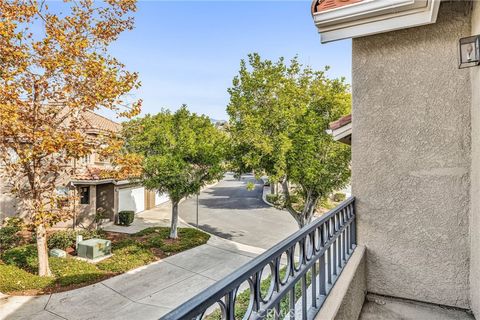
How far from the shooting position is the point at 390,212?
3559mm

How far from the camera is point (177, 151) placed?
47.1 ft

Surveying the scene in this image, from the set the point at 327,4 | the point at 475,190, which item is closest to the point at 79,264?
the point at 327,4

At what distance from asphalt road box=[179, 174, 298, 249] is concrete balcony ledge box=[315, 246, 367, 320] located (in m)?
11.9

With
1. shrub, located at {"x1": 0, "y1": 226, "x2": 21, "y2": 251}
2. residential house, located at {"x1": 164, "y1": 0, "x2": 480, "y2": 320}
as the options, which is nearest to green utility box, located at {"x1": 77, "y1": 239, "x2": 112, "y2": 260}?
shrub, located at {"x1": 0, "y1": 226, "x2": 21, "y2": 251}

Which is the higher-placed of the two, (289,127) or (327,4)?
(327,4)

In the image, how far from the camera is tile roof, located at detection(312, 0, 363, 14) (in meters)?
3.63

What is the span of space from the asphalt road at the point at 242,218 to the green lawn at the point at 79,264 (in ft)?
8.76

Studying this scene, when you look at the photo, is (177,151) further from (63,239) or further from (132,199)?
(132,199)

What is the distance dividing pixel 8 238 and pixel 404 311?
1662 cm

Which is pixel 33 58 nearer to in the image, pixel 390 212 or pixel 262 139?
pixel 262 139

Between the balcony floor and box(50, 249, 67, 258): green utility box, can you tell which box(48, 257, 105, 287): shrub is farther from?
the balcony floor

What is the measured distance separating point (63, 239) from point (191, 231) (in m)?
6.58

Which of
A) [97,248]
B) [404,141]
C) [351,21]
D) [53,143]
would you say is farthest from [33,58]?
[404,141]

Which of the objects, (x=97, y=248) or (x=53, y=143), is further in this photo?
(x=97, y=248)
